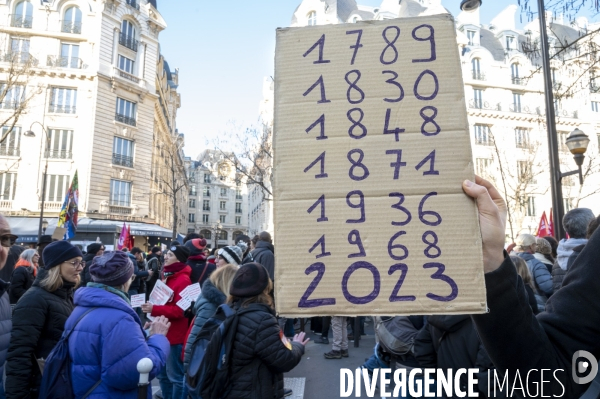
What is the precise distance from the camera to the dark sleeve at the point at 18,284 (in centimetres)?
579

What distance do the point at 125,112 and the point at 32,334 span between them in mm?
31931

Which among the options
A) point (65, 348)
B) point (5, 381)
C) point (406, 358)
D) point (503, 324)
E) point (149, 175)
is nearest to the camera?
point (503, 324)

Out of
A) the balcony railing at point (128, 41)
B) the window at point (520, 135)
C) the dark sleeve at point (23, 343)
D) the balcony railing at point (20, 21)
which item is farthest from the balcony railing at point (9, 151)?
the window at point (520, 135)

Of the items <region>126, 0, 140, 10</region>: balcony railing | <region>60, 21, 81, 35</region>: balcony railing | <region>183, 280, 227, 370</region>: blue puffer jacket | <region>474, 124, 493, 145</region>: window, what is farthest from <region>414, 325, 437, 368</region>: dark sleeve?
<region>474, 124, 493, 145</region>: window

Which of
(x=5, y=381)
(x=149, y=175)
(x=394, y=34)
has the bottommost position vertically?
(x=5, y=381)

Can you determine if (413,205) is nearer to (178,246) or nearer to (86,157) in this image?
(178,246)

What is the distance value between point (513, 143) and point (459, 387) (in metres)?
39.6

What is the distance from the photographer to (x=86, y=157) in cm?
2862

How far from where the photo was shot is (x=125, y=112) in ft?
105

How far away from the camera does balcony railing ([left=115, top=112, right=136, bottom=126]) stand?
102 feet

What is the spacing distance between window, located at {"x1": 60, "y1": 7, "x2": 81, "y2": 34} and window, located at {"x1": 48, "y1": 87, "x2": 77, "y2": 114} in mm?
4756

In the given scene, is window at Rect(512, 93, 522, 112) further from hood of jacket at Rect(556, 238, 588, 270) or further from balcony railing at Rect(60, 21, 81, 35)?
hood of jacket at Rect(556, 238, 588, 270)

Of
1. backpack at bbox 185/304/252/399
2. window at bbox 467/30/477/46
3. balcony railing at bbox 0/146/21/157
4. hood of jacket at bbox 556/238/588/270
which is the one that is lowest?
backpack at bbox 185/304/252/399

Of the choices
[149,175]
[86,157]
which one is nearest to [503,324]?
[86,157]
